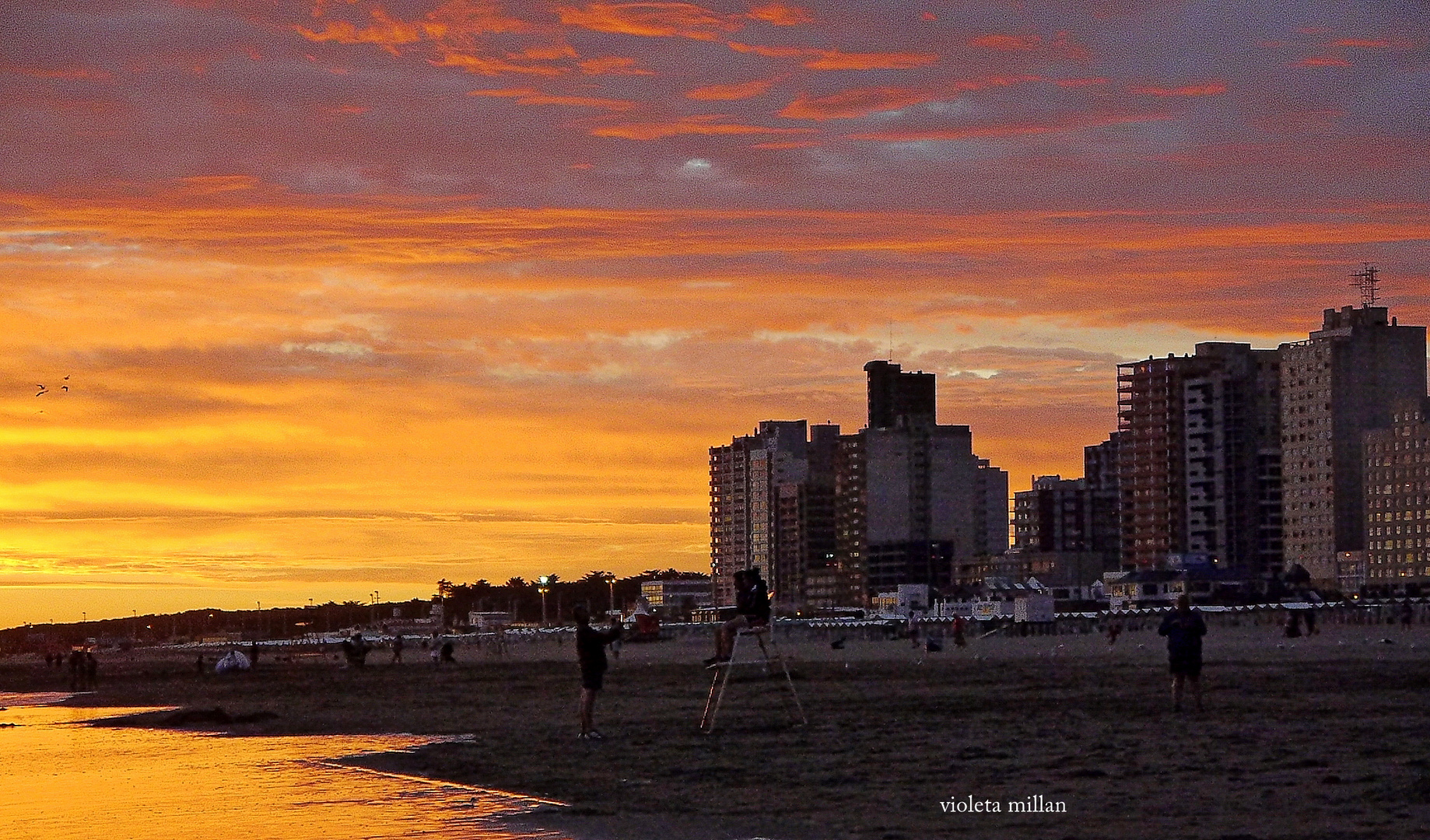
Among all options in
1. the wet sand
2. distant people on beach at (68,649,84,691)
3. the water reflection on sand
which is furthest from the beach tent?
the water reflection on sand

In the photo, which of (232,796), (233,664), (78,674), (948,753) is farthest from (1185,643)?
(233,664)

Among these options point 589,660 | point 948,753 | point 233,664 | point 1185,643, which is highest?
point 1185,643

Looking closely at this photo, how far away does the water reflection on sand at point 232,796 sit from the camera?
1839 cm

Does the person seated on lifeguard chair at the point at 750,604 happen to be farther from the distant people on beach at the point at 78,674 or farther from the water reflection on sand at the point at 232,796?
the distant people on beach at the point at 78,674

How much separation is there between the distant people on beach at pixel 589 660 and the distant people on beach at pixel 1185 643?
838 centimetres

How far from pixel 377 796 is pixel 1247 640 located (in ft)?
255

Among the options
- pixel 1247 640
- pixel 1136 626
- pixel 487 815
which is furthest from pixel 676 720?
pixel 1136 626

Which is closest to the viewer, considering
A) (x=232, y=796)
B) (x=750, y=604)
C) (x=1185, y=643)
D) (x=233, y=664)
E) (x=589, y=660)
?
(x=232, y=796)

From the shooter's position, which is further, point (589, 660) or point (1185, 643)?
point (1185, 643)

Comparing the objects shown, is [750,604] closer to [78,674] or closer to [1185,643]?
[1185,643]

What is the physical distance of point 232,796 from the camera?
21.8 metres

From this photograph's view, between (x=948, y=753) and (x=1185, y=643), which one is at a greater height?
(x=1185, y=643)

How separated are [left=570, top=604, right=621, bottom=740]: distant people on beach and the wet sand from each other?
42cm

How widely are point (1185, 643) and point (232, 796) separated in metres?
14.3
